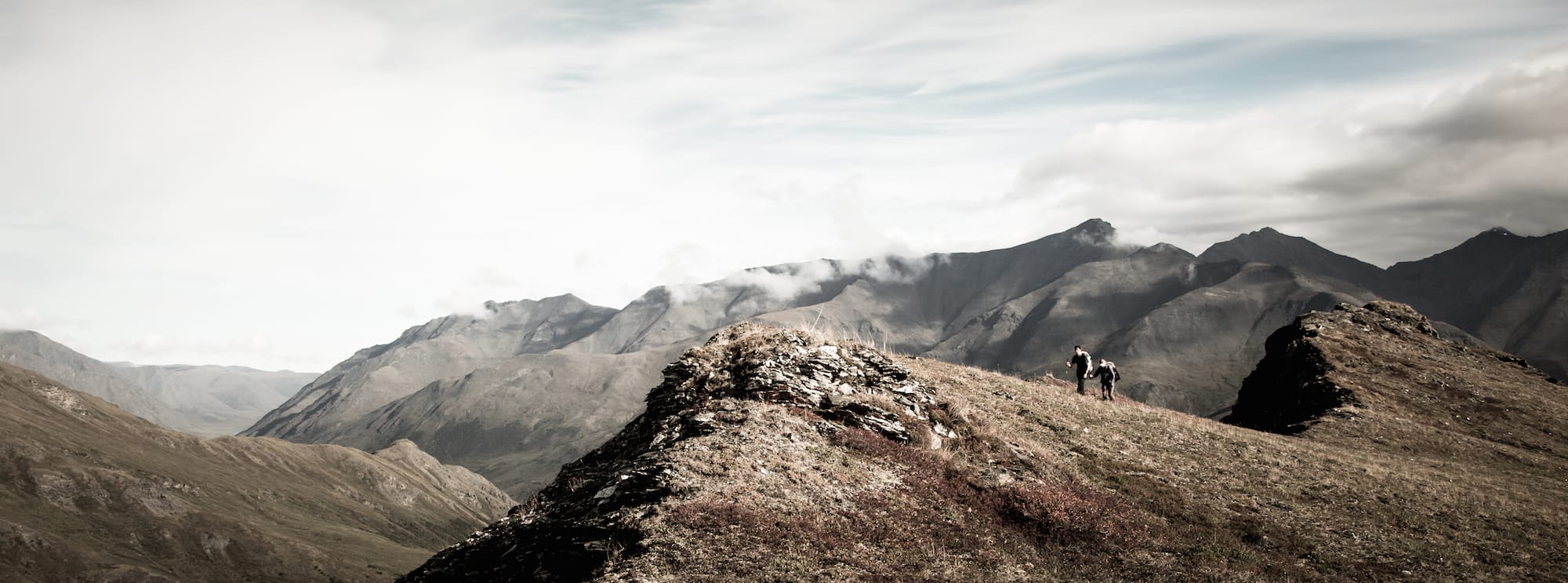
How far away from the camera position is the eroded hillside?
2036 centimetres

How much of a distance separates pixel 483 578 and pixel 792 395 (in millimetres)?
11671

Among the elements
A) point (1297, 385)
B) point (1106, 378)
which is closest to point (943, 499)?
point (1106, 378)

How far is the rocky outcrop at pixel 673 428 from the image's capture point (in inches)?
836

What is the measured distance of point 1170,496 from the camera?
2638 cm

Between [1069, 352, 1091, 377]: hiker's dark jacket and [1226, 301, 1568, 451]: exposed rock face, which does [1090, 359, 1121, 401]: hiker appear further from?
[1226, 301, 1568, 451]: exposed rock face

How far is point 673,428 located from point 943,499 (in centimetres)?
899

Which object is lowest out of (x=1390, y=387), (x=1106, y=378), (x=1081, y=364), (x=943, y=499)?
(x=943, y=499)

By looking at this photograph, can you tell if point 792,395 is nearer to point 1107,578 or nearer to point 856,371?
point 856,371

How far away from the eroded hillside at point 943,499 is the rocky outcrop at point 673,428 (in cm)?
9

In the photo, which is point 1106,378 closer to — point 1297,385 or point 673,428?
point 1297,385

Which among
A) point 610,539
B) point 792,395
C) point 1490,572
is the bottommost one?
point 1490,572

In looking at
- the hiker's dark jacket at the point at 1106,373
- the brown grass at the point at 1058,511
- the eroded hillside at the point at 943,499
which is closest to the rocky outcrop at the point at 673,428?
the eroded hillside at the point at 943,499

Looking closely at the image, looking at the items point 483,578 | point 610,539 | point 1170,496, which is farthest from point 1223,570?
point 483,578

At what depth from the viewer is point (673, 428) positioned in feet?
88.7
